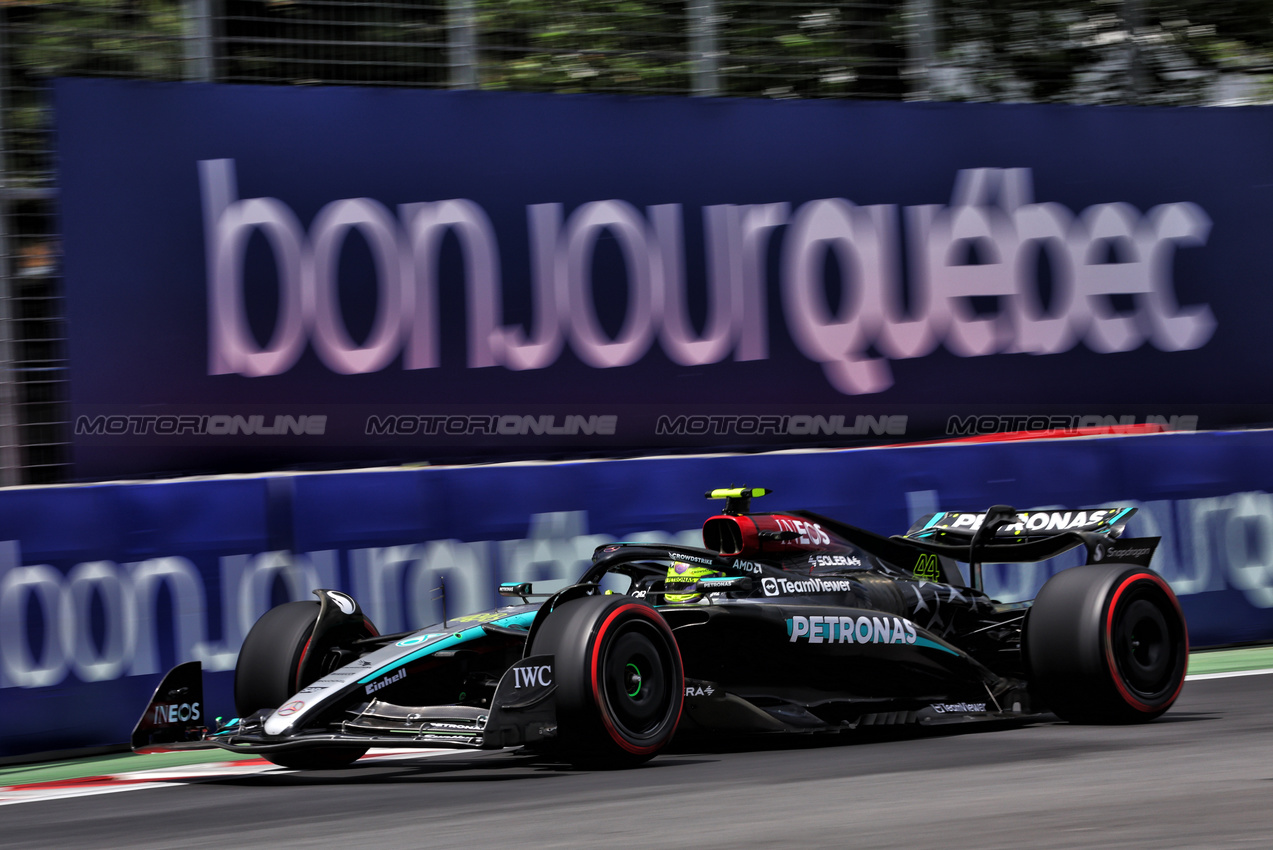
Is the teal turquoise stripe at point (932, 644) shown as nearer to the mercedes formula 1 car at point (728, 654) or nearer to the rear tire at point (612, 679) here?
the mercedes formula 1 car at point (728, 654)

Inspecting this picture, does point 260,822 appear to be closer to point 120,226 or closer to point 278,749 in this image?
point 278,749

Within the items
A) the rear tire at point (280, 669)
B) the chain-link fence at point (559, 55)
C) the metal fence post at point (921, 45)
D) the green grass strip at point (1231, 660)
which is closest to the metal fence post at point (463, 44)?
the chain-link fence at point (559, 55)

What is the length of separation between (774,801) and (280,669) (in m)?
2.30

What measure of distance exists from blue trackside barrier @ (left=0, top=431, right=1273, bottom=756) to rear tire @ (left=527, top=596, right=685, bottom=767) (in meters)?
2.38

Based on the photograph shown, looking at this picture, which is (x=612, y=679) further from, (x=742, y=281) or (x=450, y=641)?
(x=742, y=281)

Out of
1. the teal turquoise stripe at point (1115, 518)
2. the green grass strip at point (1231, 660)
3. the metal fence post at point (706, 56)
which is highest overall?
the metal fence post at point (706, 56)

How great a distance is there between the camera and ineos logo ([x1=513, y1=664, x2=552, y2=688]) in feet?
18.4

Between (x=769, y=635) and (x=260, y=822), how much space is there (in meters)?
2.21

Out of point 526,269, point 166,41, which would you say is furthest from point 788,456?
point 166,41

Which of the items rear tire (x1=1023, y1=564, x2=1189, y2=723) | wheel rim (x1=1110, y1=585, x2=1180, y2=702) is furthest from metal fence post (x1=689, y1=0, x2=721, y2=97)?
wheel rim (x1=1110, y1=585, x2=1180, y2=702)

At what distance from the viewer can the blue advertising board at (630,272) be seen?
9.08 metres

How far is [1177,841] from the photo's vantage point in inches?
162

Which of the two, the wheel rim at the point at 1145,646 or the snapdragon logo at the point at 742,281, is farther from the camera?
the snapdragon logo at the point at 742,281

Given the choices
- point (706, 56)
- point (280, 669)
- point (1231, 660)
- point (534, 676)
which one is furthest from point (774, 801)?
point (706, 56)
